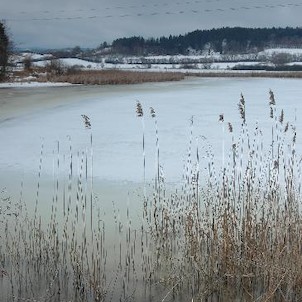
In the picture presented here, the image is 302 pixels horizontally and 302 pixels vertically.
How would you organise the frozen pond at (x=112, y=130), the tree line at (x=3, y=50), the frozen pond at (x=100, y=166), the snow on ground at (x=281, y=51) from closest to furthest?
the frozen pond at (x=100, y=166)
the frozen pond at (x=112, y=130)
the tree line at (x=3, y=50)
the snow on ground at (x=281, y=51)

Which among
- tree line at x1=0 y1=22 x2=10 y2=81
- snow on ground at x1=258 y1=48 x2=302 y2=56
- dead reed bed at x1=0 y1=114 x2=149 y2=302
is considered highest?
snow on ground at x1=258 y1=48 x2=302 y2=56

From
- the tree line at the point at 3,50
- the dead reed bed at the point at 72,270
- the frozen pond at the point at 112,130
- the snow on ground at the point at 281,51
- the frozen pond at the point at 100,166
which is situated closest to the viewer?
the dead reed bed at the point at 72,270

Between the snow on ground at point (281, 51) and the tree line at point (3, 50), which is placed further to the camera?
the snow on ground at point (281, 51)

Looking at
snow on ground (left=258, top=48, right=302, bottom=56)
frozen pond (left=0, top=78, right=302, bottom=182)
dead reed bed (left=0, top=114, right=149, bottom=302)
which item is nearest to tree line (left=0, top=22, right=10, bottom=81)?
frozen pond (left=0, top=78, right=302, bottom=182)

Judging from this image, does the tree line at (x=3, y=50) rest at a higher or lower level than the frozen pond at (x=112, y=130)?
higher

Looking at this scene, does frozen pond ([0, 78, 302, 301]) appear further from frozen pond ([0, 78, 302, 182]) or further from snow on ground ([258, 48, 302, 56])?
snow on ground ([258, 48, 302, 56])

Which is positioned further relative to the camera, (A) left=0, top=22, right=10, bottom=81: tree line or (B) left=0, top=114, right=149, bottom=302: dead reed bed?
(A) left=0, top=22, right=10, bottom=81: tree line

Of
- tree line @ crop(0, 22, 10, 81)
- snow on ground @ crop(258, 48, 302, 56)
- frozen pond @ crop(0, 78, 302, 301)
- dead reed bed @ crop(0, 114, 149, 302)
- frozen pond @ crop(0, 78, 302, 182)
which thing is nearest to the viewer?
dead reed bed @ crop(0, 114, 149, 302)

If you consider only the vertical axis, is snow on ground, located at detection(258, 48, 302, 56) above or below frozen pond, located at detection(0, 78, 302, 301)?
above

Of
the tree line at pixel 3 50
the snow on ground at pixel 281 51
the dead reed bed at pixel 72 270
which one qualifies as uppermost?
the snow on ground at pixel 281 51

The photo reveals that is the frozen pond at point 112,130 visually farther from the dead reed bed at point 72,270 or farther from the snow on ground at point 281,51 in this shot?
the snow on ground at point 281,51

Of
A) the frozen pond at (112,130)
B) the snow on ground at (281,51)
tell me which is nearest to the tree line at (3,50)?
the frozen pond at (112,130)

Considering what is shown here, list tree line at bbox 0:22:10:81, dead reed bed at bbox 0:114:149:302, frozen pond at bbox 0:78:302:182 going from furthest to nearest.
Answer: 1. tree line at bbox 0:22:10:81
2. frozen pond at bbox 0:78:302:182
3. dead reed bed at bbox 0:114:149:302

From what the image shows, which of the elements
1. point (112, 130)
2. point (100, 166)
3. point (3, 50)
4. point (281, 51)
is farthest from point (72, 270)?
point (281, 51)
